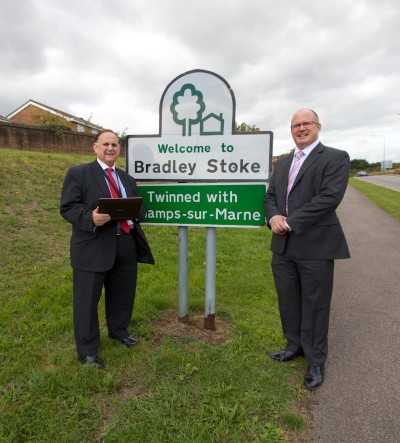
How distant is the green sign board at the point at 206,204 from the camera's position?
124 inches

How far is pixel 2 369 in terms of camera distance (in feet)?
8.95

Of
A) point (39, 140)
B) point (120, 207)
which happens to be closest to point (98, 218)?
point (120, 207)

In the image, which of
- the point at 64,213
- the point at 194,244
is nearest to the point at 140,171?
the point at 64,213

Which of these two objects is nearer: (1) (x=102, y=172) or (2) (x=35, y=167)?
(1) (x=102, y=172)

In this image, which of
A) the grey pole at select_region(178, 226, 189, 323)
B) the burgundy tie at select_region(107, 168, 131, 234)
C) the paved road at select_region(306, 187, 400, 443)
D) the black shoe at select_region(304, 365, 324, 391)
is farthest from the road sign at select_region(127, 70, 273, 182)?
the paved road at select_region(306, 187, 400, 443)

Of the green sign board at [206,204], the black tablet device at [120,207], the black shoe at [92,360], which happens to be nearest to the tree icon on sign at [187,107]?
the green sign board at [206,204]

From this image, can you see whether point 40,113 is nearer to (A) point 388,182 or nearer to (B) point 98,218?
(A) point 388,182

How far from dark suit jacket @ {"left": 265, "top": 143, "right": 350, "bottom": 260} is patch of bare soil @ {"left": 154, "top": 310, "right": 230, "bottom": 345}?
116 cm

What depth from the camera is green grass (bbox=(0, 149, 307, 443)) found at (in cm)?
219

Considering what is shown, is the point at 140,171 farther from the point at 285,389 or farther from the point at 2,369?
the point at 285,389

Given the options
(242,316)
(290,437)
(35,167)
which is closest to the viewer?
(290,437)

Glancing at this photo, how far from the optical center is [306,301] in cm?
278

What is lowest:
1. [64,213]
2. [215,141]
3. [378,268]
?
[378,268]

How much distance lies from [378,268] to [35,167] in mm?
8053
